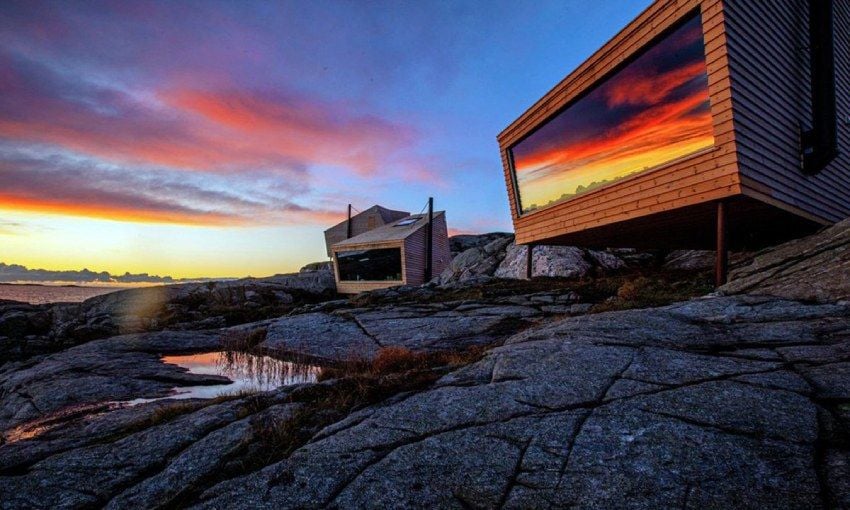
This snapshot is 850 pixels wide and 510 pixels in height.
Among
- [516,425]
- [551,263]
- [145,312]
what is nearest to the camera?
[516,425]

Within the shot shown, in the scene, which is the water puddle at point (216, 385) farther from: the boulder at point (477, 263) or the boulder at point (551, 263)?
the boulder at point (477, 263)

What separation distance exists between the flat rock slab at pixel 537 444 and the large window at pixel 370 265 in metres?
23.7

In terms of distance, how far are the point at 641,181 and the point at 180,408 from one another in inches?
437

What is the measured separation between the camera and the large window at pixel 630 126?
8898 millimetres

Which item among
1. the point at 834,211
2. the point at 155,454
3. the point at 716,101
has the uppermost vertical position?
the point at 716,101

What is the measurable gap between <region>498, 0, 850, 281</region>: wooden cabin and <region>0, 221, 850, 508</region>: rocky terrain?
8.71ft

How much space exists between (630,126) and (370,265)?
21.8m

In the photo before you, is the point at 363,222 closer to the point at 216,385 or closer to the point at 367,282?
the point at 367,282

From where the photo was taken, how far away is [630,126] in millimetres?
10766

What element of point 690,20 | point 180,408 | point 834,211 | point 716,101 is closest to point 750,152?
point 716,101

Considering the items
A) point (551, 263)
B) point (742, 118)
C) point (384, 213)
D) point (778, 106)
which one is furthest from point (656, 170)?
point (384, 213)

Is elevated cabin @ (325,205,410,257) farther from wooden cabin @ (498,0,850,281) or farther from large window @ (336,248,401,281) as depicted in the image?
wooden cabin @ (498,0,850,281)

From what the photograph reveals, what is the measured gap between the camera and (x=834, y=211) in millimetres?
10859

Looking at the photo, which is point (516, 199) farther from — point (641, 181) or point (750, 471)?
point (750, 471)
